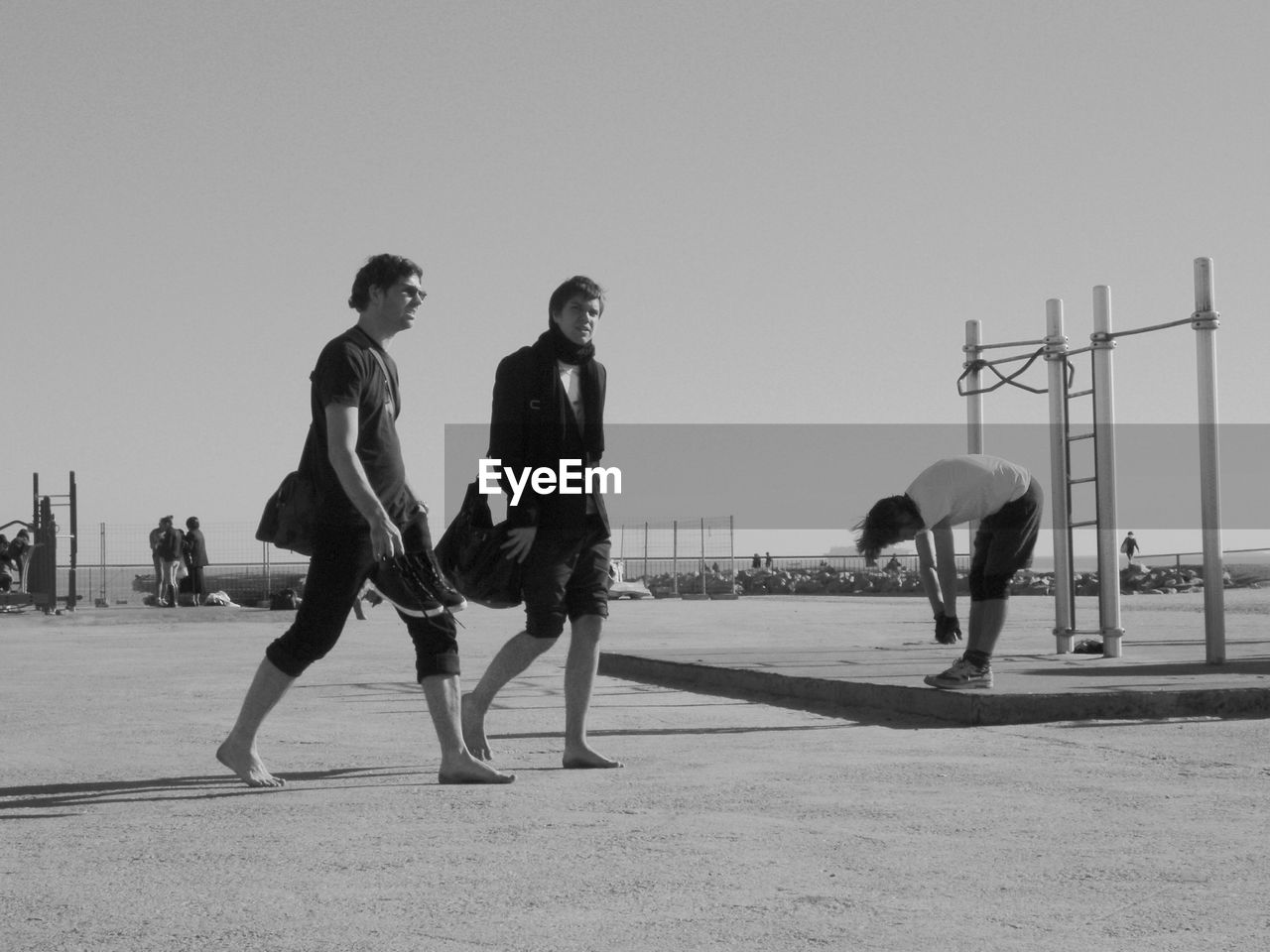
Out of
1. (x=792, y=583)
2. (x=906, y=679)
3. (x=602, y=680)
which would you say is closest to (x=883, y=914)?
(x=906, y=679)

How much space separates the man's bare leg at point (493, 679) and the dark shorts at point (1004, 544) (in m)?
2.51

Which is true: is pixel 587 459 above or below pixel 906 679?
above

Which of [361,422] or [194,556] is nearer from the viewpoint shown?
[361,422]

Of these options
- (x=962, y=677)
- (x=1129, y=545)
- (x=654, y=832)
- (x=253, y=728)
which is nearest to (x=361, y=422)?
(x=253, y=728)

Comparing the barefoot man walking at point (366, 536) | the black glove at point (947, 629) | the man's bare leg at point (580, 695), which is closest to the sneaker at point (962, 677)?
the man's bare leg at point (580, 695)

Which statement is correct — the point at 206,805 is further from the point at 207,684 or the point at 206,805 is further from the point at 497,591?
the point at 207,684

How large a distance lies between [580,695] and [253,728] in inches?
44.0

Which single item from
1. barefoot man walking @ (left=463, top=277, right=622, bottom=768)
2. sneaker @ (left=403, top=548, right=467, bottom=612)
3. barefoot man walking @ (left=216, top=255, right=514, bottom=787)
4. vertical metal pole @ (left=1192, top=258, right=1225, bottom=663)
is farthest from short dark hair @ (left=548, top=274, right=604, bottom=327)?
vertical metal pole @ (left=1192, top=258, right=1225, bottom=663)

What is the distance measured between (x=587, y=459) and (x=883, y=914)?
8.47 feet

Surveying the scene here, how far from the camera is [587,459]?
219 inches

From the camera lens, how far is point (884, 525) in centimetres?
705

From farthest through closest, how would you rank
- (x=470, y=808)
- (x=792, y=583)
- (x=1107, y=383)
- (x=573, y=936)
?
(x=792, y=583) < (x=1107, y=383) < (x=470, y=808) < (x=573, y=936)

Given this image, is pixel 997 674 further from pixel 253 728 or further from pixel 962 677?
pixel 253 728

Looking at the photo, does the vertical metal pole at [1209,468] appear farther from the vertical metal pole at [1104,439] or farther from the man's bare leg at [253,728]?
the man's bare leg at [253,728]
